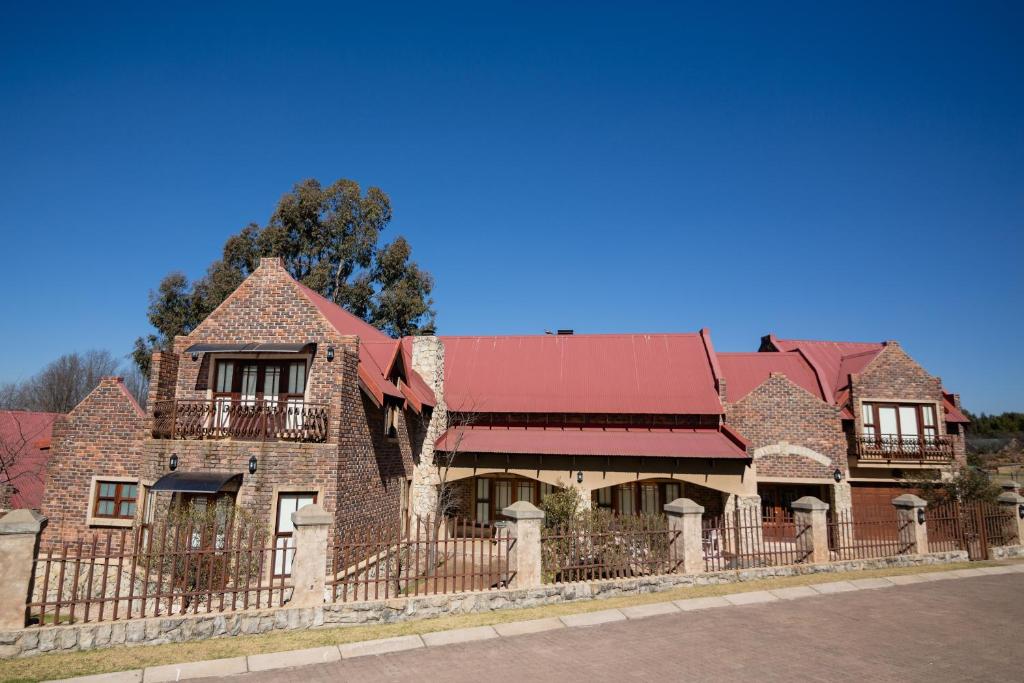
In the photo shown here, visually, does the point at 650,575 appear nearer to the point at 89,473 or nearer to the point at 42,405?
the point at 89,473

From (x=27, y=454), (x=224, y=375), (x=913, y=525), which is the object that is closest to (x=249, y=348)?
(x=224, y=375)

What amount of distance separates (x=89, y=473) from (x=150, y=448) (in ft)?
14.3

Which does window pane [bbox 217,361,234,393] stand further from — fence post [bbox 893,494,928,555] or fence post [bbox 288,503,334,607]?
fence post [bbox 893,494,928,555]

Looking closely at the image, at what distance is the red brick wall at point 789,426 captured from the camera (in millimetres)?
20938

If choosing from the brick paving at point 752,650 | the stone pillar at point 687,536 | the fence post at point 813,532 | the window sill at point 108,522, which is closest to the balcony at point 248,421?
the window sill at point 108,522

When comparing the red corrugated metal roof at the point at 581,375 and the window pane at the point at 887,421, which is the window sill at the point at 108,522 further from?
the window pane at the point at 887,421

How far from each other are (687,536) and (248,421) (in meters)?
10.3

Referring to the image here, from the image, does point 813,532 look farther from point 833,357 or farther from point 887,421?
point 833,357

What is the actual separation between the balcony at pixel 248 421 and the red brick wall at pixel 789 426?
1413cm

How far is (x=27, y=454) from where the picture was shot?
23.4 meters

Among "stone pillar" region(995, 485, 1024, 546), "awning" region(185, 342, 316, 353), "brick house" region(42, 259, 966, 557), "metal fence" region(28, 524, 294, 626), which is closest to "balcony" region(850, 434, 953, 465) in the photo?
"brick house" region(42, 259, 966, 557)

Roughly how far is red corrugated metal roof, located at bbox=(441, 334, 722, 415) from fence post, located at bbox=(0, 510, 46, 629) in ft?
47.7

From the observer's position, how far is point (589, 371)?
23703mm

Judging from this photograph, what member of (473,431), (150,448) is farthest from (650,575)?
(150,448)
